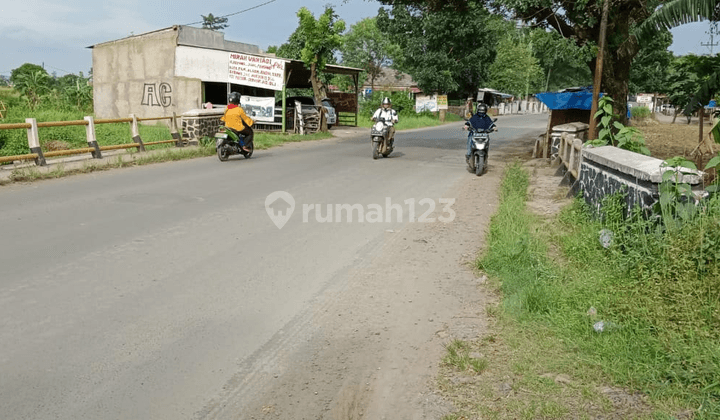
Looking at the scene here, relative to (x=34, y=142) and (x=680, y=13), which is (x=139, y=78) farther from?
A: (x=680, y=13)

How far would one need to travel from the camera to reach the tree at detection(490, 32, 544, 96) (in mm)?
75500

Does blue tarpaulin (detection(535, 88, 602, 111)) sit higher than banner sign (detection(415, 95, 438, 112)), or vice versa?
banner sign (detection(415, 95, 438, 112))

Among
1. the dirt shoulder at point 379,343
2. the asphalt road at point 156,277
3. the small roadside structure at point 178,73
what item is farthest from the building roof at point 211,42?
the dirt shoulder at point 379,343

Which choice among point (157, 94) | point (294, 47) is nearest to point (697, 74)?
point (157, 94)

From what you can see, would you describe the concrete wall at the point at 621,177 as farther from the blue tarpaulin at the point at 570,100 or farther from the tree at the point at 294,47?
the tree at the point at 294,47

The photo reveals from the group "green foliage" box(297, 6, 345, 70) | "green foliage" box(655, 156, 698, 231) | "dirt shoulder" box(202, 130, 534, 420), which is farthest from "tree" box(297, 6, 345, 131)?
"green foliage" box(655, 156, 698, 231)

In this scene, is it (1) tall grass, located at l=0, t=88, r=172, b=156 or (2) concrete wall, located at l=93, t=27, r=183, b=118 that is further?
(2) concrete wall, located at l=93, t=27, r=183, b=118

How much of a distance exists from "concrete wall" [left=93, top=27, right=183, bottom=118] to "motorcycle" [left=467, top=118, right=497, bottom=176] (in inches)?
644

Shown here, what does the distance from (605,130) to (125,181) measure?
28.8 feet

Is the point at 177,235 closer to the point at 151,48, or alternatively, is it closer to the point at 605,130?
the point at 605,130

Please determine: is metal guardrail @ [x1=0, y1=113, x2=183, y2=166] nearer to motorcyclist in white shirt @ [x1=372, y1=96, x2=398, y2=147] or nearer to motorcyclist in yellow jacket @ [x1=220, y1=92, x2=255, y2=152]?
motorcyclist in yellow jacket @ [x1=220, y1=92, x2=255, y2=152]

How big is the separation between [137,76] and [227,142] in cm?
1485

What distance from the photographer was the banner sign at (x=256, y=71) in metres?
24.6

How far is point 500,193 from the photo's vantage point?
11.2 metres
